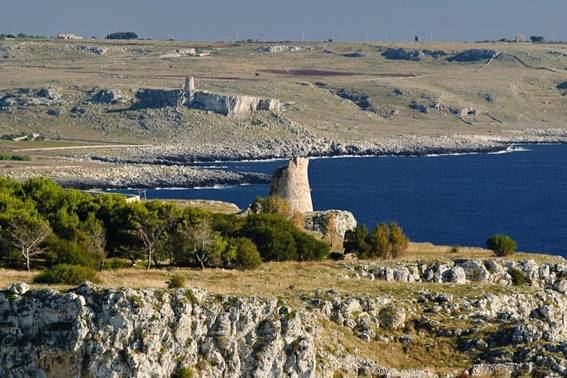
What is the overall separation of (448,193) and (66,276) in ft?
311

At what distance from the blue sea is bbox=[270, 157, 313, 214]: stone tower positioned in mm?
30274

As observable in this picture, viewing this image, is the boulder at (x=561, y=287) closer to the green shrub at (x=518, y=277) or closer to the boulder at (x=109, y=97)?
the green shrub at (x=518, y=277)

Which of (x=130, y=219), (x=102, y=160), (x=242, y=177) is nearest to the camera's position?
(x=130, y=219)

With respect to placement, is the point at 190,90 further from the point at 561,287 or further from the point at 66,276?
the point at 66,276

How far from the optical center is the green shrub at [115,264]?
39.4 m

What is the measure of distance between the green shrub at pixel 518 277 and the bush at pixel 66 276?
15653 mm

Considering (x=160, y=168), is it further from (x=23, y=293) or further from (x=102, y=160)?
(x=23, y=293)

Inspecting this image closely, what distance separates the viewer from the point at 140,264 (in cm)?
→ 4166

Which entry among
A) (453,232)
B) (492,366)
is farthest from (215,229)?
(453,232)

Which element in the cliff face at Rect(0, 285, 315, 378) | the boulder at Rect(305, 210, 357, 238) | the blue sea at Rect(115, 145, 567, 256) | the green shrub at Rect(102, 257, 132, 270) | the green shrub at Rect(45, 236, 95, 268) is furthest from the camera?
the blue sea at Rect(115, 145, 567, 256)

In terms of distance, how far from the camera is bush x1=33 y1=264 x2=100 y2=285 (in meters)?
33.7

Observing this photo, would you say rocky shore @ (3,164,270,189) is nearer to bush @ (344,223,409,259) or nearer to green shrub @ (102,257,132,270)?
bush @ (344,223,409,259)

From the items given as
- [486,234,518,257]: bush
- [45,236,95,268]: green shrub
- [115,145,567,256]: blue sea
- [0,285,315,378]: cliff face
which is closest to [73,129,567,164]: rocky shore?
[115,145,567,256]: blue sea

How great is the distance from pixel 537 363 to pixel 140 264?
42.1 ft
